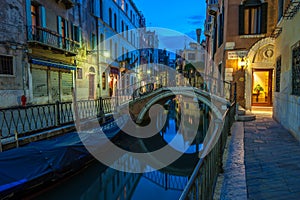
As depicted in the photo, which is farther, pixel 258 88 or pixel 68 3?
pixel 68 3

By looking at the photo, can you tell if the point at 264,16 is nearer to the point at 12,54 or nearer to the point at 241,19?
the point at 241,19

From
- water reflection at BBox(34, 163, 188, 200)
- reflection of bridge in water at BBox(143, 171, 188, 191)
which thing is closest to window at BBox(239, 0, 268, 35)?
reflection of bridge in water at BBox(143, 171, 188, 191)

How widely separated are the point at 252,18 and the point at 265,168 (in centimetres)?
857

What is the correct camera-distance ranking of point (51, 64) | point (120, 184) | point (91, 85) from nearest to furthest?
point (120, 184) < point (51, 64) < point (91, 85)

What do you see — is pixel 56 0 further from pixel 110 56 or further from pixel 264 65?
pixel 264 65

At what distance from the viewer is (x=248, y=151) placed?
13.9ft

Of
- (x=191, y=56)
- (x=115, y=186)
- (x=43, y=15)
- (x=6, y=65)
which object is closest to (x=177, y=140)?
(x=115, y=186)

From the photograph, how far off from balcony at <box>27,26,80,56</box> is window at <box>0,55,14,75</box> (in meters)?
1.28

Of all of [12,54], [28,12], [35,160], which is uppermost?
[28,12]

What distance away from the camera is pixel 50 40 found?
10.9 meters

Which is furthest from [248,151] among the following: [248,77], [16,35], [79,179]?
[16,35]

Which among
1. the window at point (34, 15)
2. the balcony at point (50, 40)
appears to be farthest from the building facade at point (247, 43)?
the window at point (34, 15)

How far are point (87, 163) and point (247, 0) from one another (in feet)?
32.7

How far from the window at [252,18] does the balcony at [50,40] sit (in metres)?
9.65
